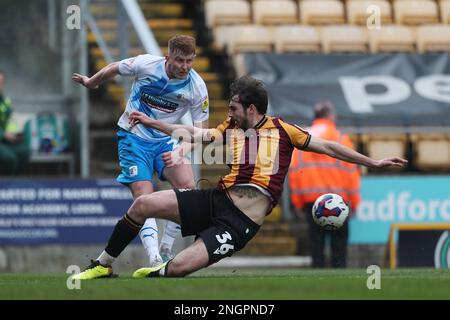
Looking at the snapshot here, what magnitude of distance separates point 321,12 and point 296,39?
96cm

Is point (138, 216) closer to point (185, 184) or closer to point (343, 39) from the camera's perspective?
point (185, 184)

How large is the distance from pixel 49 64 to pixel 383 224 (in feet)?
19.3

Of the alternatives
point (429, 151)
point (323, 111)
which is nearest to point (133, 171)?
point (323, 111)

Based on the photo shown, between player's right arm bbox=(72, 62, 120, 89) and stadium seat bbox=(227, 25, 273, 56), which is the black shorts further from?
stadium seat bbox=(227, 25, 273, 56)

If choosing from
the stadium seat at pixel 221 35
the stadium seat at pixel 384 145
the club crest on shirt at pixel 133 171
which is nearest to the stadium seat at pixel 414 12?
the stadium seat at pixel 221 35

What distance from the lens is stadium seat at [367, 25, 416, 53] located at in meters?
20.3

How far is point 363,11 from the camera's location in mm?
20875

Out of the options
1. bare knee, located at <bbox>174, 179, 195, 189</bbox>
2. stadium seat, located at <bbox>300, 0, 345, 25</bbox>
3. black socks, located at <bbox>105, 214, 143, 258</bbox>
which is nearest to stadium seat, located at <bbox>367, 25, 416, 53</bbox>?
stadium seat, located at <bbox>300, 0, 345, 25</bbox>

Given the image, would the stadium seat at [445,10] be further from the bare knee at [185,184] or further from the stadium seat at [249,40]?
the bare knee at [185,184]

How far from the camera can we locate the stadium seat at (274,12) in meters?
20.5

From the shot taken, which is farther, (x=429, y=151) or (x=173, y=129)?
(x=429, y=151)

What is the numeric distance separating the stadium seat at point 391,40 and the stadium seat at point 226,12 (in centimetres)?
192

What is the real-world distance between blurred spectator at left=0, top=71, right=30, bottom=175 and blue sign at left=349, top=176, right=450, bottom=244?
15.6 feet

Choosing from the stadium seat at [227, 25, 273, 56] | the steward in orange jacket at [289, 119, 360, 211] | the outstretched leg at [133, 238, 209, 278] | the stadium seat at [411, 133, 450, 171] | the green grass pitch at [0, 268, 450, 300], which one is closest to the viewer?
the green grass pitch at [0, 268, 450, 300]
